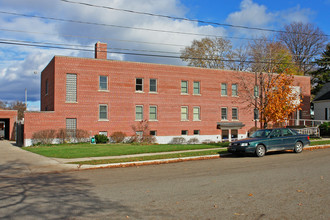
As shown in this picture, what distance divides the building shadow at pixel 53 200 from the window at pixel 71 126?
19.4 m

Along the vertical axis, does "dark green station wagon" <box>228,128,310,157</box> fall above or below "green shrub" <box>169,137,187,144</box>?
above

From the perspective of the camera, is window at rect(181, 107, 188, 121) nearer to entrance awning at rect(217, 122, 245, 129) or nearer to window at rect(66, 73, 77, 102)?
entrance awning at rect(217, 122, 245, 129)

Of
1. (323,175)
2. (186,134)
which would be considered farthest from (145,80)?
(323,175)

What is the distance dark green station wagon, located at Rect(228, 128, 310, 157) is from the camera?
15984 mm

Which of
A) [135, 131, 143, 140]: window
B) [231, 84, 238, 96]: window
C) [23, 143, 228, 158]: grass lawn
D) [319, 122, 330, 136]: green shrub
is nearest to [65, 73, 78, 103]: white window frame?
[135, 131, 143, 140]: window

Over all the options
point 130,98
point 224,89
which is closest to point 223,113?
point 224,89

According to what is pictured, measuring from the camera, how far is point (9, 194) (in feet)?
26.3

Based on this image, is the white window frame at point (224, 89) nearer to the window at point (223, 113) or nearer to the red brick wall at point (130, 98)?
the red brick wall at point (130, 98)

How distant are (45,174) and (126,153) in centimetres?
610

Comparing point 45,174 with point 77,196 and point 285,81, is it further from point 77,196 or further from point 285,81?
point 285,81

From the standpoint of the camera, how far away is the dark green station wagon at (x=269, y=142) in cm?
1598

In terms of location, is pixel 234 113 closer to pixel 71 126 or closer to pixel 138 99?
pixel 138 99

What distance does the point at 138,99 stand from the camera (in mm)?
33812

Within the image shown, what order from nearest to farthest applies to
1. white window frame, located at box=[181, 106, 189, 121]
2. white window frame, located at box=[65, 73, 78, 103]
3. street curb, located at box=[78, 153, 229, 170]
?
street curb, located at box=[78, 153, 229, 170], white window frame, located at box=[65, 73, 78, 103], white window frame, located at box=[181, 106, 189, 121]
